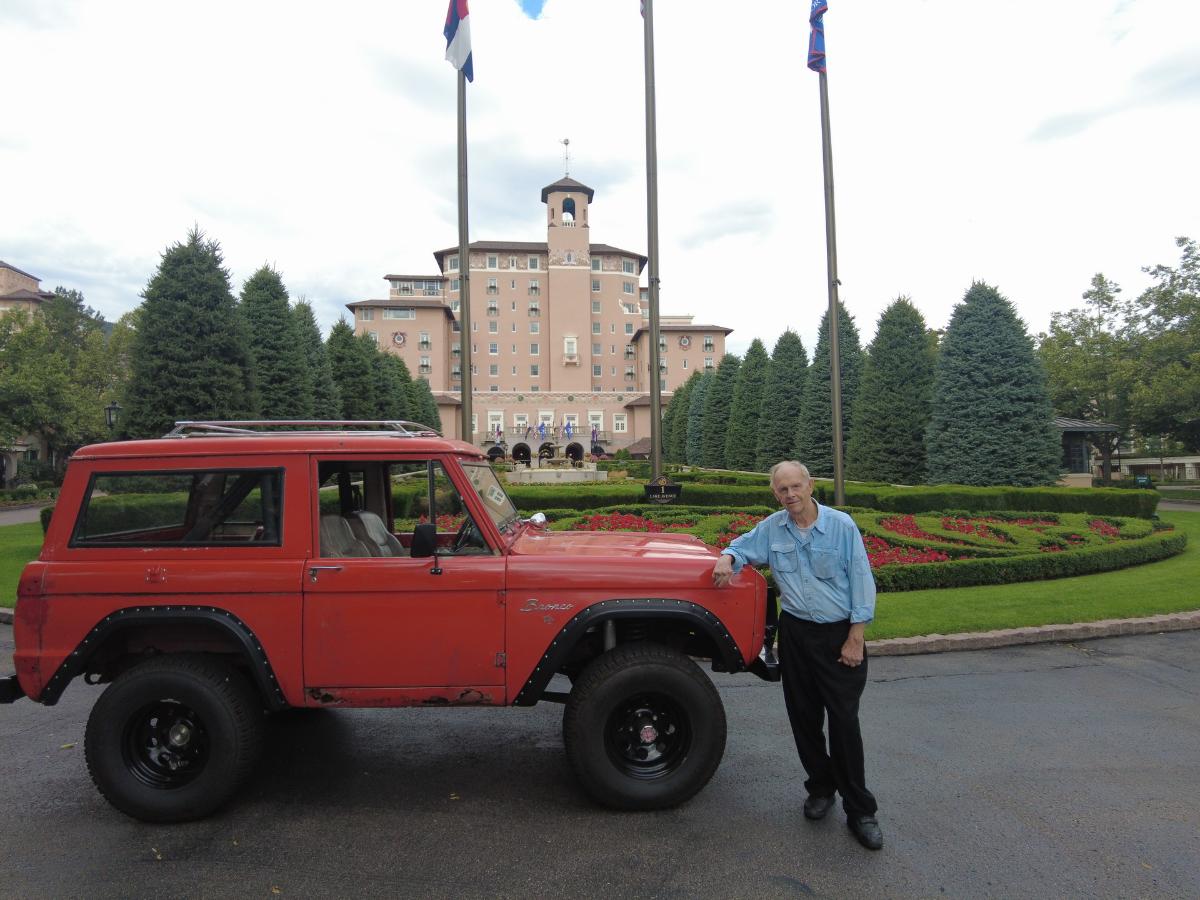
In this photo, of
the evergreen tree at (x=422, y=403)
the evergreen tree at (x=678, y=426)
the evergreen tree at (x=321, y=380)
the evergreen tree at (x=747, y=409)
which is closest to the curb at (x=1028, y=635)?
the evergreen tree at (x=321, y=380)

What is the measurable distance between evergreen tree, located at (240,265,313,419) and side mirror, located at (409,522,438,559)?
25.5 m

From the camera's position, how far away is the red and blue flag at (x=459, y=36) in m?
12.9

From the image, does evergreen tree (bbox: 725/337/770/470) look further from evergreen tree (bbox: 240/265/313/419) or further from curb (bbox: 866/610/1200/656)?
curb (bbox: 866/610/1200/656)

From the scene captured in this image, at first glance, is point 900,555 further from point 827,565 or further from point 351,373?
point 351,373

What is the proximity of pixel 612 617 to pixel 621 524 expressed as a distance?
31.6ft

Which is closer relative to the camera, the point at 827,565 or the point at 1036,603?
the point at 827,565

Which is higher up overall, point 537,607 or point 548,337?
point 548,337

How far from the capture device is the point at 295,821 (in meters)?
4.14

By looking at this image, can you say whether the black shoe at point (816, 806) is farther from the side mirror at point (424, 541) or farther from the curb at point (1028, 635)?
the curb at point (1028, 635)

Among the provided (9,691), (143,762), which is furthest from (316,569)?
(9,691)

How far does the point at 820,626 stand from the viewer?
4.07m

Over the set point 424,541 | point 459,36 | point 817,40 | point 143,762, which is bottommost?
point 143,762

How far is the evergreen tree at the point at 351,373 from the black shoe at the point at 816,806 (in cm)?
3762

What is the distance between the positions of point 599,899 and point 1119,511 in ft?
62.8
